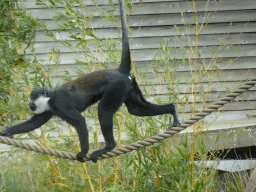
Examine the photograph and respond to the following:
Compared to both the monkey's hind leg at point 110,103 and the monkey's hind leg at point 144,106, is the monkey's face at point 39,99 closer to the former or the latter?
the monkey's hind leg at point 110,103

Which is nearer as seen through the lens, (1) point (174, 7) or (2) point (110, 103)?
(2) point (110, 103)

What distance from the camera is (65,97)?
187 centimetres

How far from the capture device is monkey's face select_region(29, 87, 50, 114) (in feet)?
6.17

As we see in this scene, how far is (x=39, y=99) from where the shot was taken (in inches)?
74.0

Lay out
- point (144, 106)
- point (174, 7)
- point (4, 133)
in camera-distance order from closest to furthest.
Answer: point (144, 106), point (4, 133), point (174, 7)

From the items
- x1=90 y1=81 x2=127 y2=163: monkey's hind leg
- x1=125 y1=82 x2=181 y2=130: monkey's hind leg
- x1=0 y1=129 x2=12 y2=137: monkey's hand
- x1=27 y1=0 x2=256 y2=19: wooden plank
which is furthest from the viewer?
x1=27 y1=0 x2=256 y2=19: wooden plank

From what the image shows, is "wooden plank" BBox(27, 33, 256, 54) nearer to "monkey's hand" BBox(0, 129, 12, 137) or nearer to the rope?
"monkey's hand" BBox(0, 129, 12, 137)

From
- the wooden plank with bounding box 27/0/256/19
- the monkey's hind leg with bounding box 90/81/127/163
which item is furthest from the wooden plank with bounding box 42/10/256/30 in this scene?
the monkey's hind leg with bounding box 90/81/127/163

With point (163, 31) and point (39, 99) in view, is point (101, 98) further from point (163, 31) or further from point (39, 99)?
point (163, 31)

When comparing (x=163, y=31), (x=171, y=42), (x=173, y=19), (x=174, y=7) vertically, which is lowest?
(x=171, y=42)

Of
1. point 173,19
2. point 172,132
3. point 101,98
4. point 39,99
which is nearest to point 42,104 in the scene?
point 39,99

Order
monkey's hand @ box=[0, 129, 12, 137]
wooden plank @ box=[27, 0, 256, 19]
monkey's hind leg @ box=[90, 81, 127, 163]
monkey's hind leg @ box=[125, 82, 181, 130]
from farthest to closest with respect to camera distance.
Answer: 1. wooden plank @ box=[27, 0, 256, 19]
2. monkey's hand @ box=[0, 129, 12, 137]
3. monkey's hind leg @ box=[125, 82, 181, 130]
4. monkey's hind leg @ box=[90, 81, 127, 163]

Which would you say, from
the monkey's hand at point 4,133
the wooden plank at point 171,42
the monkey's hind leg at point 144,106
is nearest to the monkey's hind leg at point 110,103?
the monkey's hind leg at point 144,106

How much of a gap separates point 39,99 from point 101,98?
1.29ft
